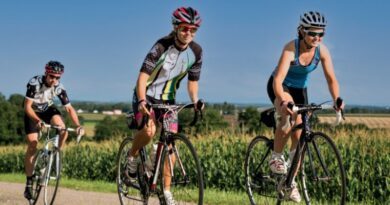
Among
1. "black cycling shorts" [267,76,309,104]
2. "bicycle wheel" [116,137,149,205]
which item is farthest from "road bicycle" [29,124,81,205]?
"black cycling shorts" [267,76,309,104]

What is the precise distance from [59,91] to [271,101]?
12.0 ft

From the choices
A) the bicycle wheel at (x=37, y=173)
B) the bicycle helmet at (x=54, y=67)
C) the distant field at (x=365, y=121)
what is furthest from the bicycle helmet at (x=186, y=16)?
the bicycle wheel at (x=37, y=173)

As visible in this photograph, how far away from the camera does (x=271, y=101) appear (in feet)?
25.7

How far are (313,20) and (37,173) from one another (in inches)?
212

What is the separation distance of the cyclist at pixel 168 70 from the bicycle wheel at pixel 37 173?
288 centimetres

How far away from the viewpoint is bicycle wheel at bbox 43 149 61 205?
9.76m

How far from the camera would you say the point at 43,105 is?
10.0 metres

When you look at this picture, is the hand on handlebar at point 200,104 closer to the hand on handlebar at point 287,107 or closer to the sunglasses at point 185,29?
the sunglasses at point 185,29

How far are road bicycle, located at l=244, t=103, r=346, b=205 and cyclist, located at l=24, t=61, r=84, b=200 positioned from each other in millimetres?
2744

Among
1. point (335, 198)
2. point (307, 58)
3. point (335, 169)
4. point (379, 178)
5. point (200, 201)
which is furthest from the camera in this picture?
point (379, 178)

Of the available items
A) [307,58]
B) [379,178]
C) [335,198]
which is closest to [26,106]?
[307,58]

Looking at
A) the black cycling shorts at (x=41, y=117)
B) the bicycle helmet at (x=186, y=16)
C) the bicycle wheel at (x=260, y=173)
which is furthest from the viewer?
the black cycling shorts at (x=41, y=117)

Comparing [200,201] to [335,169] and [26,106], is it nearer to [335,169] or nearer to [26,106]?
[26,106]

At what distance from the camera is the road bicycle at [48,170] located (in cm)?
977
